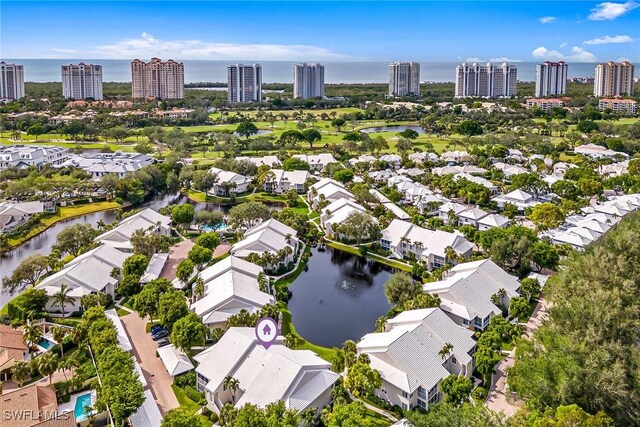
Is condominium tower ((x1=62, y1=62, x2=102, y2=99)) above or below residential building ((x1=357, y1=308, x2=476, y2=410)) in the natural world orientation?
above

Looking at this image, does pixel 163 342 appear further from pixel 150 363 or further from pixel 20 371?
pixel 20 371

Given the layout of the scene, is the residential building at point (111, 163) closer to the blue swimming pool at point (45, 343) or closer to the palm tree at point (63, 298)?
the palm tree at point (63, 298)

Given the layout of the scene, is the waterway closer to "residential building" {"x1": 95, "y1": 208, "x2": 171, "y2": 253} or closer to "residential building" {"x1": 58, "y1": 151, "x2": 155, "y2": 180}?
"residential building" {"x1": 95, "y1": 208, "x2": 171, "y2": 253}

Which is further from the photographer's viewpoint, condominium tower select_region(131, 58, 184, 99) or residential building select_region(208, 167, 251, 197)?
condominium tower select_region(131, 58, 184, 99)

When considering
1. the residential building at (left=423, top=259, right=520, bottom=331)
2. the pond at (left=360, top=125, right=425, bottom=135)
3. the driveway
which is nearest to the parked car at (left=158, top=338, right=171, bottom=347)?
the driveway

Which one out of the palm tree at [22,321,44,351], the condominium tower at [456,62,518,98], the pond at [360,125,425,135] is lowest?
the palm tree at [22,321,44,351]

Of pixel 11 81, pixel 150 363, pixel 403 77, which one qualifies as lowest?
pixel 150 363

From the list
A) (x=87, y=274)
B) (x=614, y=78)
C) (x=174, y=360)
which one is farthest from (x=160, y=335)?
(x=614, y=78)
